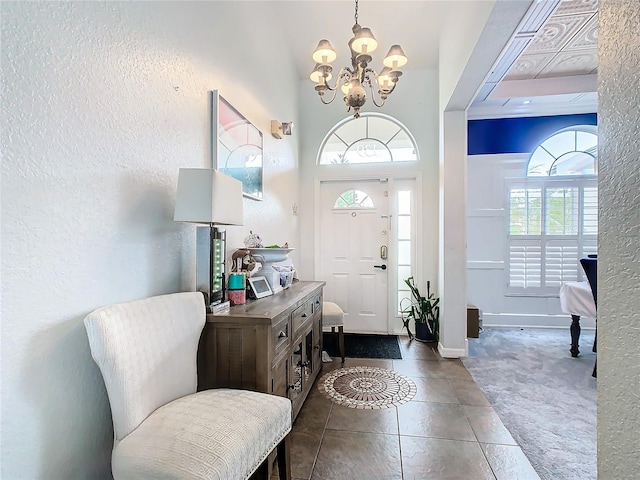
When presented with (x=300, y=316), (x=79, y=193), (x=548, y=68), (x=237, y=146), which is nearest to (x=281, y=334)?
(x=300, y=316)

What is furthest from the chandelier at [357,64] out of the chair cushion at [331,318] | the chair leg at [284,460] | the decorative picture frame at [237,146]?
the chair leg at [284,460]

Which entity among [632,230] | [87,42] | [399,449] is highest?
[87,42]

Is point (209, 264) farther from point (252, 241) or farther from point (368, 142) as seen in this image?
point (368, 142)

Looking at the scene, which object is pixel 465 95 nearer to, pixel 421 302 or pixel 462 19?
pixel 462 19

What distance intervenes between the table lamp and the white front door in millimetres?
2604

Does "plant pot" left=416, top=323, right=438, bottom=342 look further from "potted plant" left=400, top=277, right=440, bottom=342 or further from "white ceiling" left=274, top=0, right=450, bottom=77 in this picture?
"white ceiling" left=274, top=0, right=450, bottom=77

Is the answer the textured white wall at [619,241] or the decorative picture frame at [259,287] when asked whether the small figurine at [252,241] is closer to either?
the decorative picture frame at [259,287]

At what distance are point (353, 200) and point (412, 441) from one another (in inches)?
116

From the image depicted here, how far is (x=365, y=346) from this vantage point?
3.72m

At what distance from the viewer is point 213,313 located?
1.66 metres

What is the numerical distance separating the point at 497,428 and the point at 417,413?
487 millimetres

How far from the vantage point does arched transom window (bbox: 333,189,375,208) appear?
169 inches

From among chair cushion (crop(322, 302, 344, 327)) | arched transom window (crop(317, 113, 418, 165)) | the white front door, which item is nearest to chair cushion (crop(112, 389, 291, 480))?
chair cushion (crop(322, 302, 344, 327))

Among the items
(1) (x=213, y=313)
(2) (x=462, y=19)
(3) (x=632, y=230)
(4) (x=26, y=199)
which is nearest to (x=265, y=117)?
(2) (x=462, y=19)
